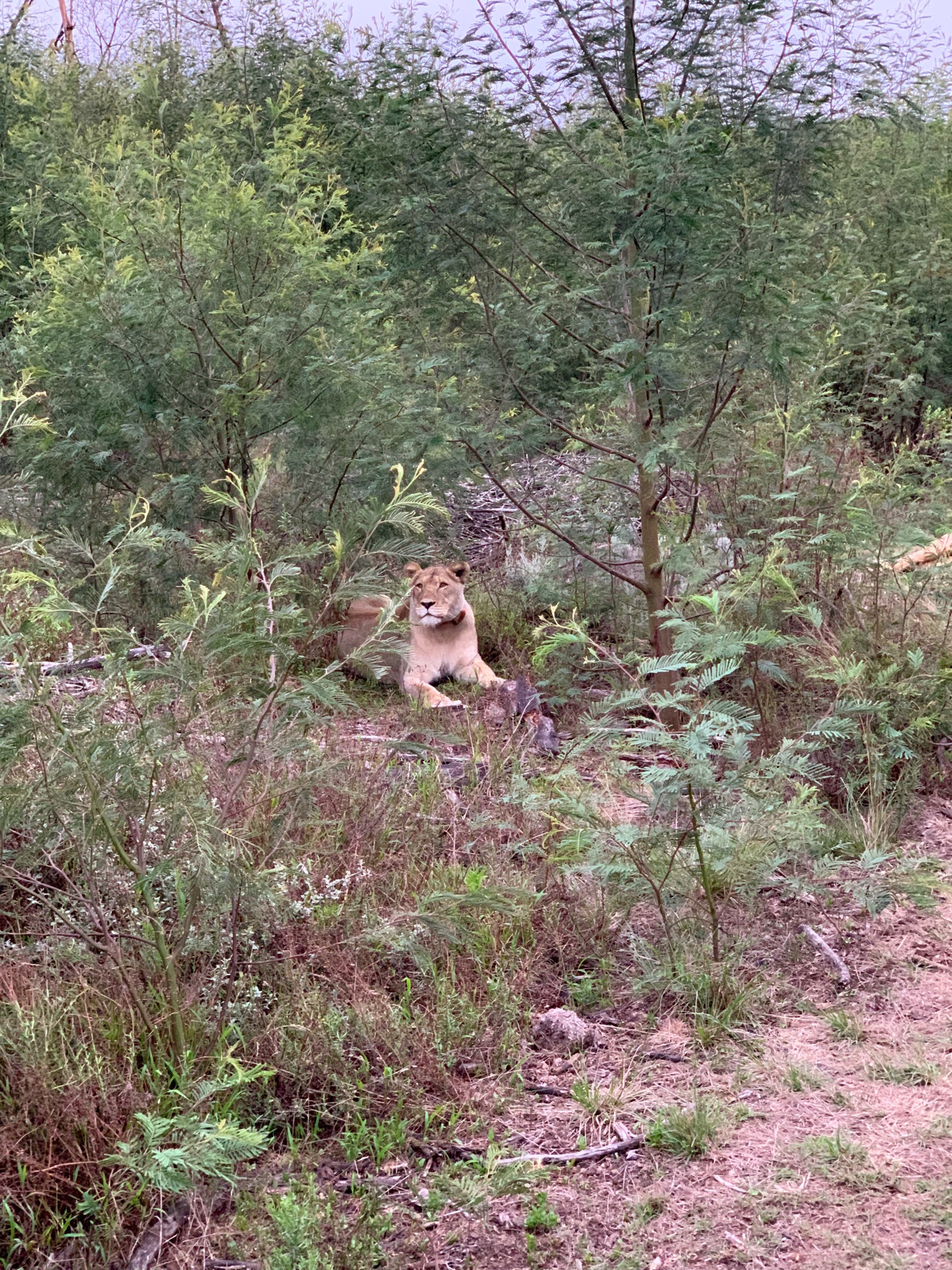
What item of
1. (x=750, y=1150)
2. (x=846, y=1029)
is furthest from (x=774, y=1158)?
(x=846, y=1029)

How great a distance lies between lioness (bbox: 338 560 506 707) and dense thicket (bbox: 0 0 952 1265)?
37cm

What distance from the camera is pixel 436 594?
21.5 feet

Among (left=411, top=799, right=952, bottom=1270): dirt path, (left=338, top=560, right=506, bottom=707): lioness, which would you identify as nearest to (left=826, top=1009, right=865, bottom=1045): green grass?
(left=411, top=799, right=952, bottom=1270): dirt path

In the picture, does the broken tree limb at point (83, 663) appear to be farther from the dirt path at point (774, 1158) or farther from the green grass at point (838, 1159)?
the green grass at point (838, 1159)

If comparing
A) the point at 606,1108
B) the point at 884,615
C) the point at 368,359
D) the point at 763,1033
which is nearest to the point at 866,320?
the point at 884,615

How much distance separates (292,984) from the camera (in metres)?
3.54

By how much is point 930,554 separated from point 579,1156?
17.1ft

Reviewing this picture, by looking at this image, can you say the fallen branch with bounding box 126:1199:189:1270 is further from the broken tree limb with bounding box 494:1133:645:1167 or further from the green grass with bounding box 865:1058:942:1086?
the green grass with bounding box 865:1058:942:1086

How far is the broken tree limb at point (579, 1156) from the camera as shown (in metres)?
3.06

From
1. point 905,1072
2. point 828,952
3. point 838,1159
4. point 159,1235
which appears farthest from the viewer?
point 828,952

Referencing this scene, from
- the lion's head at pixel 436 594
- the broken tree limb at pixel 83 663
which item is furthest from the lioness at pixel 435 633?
the broken tree limb at pixel 83 663

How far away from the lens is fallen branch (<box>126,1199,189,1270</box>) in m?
2.67

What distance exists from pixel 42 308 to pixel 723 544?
173 inches

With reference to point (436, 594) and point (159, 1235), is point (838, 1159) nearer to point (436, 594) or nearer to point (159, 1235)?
point (159, 1235)
